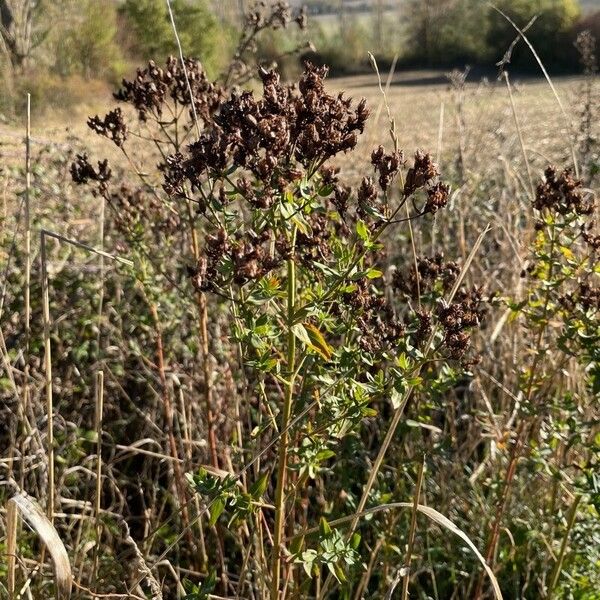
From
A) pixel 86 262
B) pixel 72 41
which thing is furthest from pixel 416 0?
pixel 86 262

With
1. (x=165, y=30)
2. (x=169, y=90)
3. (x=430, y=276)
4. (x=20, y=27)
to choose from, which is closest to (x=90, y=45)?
(x=20, y=27)

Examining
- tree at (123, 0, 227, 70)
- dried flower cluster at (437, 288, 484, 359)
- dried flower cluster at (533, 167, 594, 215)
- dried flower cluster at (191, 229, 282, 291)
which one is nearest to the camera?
dried flower cluster at (191, 229, 282, 291)

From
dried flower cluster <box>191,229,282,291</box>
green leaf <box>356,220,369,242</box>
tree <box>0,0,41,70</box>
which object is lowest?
dried flower cluster <box>191,229,282,291</box>

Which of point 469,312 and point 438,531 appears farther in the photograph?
point 438,531

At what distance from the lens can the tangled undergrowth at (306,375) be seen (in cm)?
131

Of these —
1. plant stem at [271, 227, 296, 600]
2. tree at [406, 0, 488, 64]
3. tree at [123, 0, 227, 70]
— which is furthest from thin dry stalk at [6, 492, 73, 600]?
tree at [406, 0, 488, 64]

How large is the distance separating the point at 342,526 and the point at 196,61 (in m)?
1.44

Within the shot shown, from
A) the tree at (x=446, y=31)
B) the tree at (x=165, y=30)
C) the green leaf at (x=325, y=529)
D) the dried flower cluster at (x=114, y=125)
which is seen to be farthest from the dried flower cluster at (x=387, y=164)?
the tree at (x=446, y=31)

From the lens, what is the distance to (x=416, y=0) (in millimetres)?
42906

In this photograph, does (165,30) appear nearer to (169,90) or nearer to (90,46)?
(169,90)

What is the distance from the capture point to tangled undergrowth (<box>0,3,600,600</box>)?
→ 1313mm

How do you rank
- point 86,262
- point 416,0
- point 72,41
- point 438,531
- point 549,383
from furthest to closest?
Answer: point 416,0 → point 72,41 → point 86,262 → point 438,531 → point 549,383

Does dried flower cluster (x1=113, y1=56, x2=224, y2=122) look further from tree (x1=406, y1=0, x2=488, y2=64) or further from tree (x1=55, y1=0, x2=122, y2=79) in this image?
tree (x1=406, y1=0, x2=488, y2=64)

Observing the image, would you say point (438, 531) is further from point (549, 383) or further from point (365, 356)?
point (365, 356)
